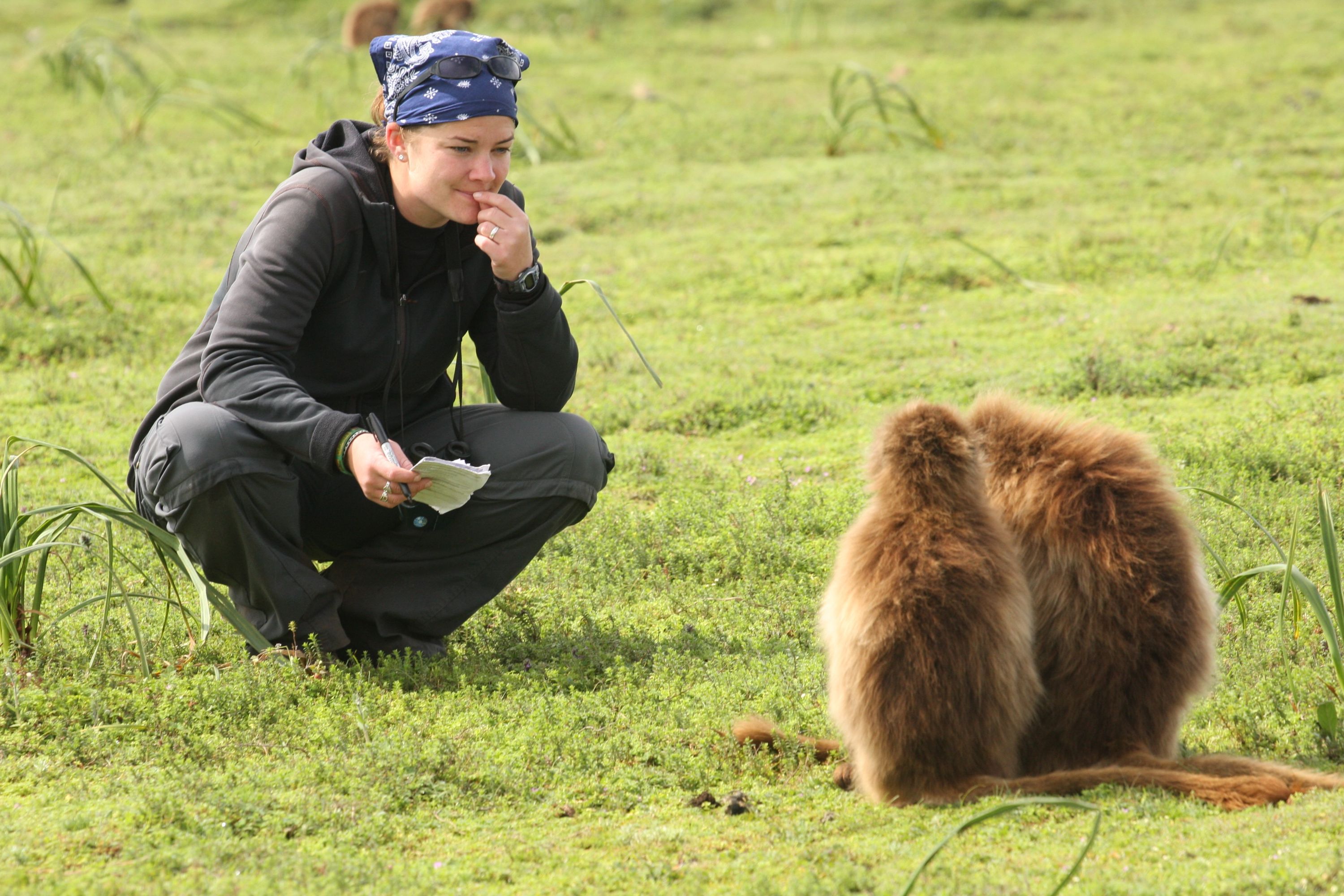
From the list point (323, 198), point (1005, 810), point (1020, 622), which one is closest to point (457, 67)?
point (323, 198)

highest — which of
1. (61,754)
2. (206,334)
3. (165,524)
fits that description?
(206,334)

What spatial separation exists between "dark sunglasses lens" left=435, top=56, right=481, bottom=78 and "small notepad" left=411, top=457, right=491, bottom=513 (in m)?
1.01

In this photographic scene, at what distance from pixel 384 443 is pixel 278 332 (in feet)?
1.42

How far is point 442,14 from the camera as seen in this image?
15.2 metres

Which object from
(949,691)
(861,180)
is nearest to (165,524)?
(949,691)

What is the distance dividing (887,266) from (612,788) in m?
5.64

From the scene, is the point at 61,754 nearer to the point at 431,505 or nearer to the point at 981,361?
the point at 431,505

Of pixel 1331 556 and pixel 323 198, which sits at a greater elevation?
pixel 323 198

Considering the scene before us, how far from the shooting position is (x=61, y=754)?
3.12m

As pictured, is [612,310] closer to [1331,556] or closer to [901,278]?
[1331,556]

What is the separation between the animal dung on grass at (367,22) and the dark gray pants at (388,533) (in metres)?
12.3

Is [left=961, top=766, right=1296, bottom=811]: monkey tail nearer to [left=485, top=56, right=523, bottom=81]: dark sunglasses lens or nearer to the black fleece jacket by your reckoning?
the black fleece jacket

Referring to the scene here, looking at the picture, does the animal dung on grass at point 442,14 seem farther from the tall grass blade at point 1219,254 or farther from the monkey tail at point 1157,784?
the monkey tail at point 1157,784

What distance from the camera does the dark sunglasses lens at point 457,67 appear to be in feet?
11.0
